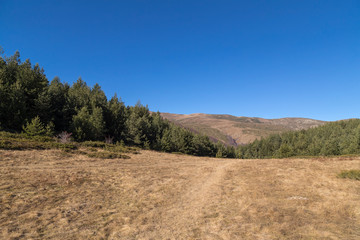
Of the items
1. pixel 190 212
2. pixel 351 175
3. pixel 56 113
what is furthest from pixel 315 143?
pixel 56 113

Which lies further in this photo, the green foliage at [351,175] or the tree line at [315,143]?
the tree line at [315,143]

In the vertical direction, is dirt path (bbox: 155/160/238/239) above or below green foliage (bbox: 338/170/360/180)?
below

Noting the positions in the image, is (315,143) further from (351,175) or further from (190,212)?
(190,212)

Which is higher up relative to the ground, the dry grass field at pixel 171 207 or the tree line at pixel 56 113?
the tree line at pixel 56 113

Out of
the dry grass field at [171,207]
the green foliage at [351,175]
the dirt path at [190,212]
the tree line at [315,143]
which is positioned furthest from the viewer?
the tree line at [315,143]

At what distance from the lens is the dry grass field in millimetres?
5707

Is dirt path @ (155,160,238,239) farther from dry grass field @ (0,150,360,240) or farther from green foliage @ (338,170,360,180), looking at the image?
green foliage @ (338,170,360,180)

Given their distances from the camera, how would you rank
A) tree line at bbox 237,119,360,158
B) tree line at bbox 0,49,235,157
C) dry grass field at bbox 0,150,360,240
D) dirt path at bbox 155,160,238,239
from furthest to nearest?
1. tree line at bbox 237,119,360,158
2. tree line at bbox 0,49,235,157
3. dirt path at bbox 155,160,238,239
4. dry grass field at bbox 0,150,360,240

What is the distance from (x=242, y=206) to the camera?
27.2 ft

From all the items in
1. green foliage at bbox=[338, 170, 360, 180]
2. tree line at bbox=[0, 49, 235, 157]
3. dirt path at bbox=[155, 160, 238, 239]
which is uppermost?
tree line at bbox=[0, 49, 235, 157]

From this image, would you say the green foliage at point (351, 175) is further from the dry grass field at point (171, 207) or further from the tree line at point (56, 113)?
the tree line at point (56, 113)

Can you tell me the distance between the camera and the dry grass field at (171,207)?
225 inches

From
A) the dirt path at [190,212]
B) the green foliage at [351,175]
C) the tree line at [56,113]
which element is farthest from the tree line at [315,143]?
the dirt path at [190,212]

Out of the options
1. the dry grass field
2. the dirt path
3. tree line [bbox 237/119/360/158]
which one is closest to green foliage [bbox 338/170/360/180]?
the dry grass field
